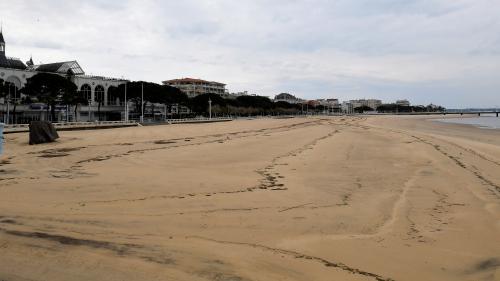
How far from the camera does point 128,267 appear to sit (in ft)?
14.8

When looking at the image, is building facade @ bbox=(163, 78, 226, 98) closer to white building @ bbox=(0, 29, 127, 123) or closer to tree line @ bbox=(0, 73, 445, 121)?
tree line @ bbox=(0, 73, 445, 121)

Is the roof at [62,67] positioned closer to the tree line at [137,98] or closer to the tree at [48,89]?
the tree line at [137,98]

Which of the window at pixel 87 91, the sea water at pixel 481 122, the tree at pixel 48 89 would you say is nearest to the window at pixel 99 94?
the window at pixel 87 91

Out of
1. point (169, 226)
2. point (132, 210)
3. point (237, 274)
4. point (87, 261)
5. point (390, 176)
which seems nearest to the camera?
point (237, 274)

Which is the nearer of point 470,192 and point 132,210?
point 132,210

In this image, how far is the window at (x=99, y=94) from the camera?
8144cm

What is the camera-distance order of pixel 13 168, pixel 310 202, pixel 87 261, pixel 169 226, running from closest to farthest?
pixel 87 261
pixel 169 226
pixel 310 202
pixel 13 168

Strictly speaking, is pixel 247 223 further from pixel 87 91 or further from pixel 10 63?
pixel 10 63

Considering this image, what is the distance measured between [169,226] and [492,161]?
13.1m

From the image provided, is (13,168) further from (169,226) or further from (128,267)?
(128,267)

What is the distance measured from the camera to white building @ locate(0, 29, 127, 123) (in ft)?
216

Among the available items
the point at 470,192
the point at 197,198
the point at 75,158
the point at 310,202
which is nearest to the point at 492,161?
the point at 470,192

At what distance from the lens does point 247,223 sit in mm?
6391

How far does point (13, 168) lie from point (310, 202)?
8712 mm
